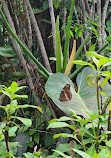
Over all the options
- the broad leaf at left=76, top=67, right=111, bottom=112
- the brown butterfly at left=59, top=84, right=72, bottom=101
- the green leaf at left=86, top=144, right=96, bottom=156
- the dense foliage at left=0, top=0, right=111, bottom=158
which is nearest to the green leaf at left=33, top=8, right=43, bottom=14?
the dense foliage at left=0, top=0, right=111, bottom=158

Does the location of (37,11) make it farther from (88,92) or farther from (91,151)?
(91,151)

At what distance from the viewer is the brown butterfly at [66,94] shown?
813 mm

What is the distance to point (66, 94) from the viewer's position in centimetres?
84

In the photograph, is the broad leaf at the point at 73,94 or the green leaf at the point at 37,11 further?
the green leaf at the point at 37,11

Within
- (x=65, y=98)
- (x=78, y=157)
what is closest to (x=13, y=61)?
(x=65, y=98)

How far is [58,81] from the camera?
0.91m

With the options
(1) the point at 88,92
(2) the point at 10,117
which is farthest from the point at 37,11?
(2) the point at 10,117

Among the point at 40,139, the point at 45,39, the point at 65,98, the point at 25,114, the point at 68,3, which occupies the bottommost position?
the point at 40,139

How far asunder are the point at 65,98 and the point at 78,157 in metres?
0.22

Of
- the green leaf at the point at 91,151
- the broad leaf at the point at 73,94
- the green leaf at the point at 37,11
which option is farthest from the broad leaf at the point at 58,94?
the green leaf at the point at 37,11

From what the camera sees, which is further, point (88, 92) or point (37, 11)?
point (37, 11)

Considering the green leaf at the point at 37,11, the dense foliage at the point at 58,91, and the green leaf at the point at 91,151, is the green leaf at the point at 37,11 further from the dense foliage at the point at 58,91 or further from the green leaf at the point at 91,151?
the green leaf at the point at 91,151

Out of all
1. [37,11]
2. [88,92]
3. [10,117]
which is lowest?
[88,92]

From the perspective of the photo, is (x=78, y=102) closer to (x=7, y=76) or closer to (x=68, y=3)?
(x=7, y=76)
